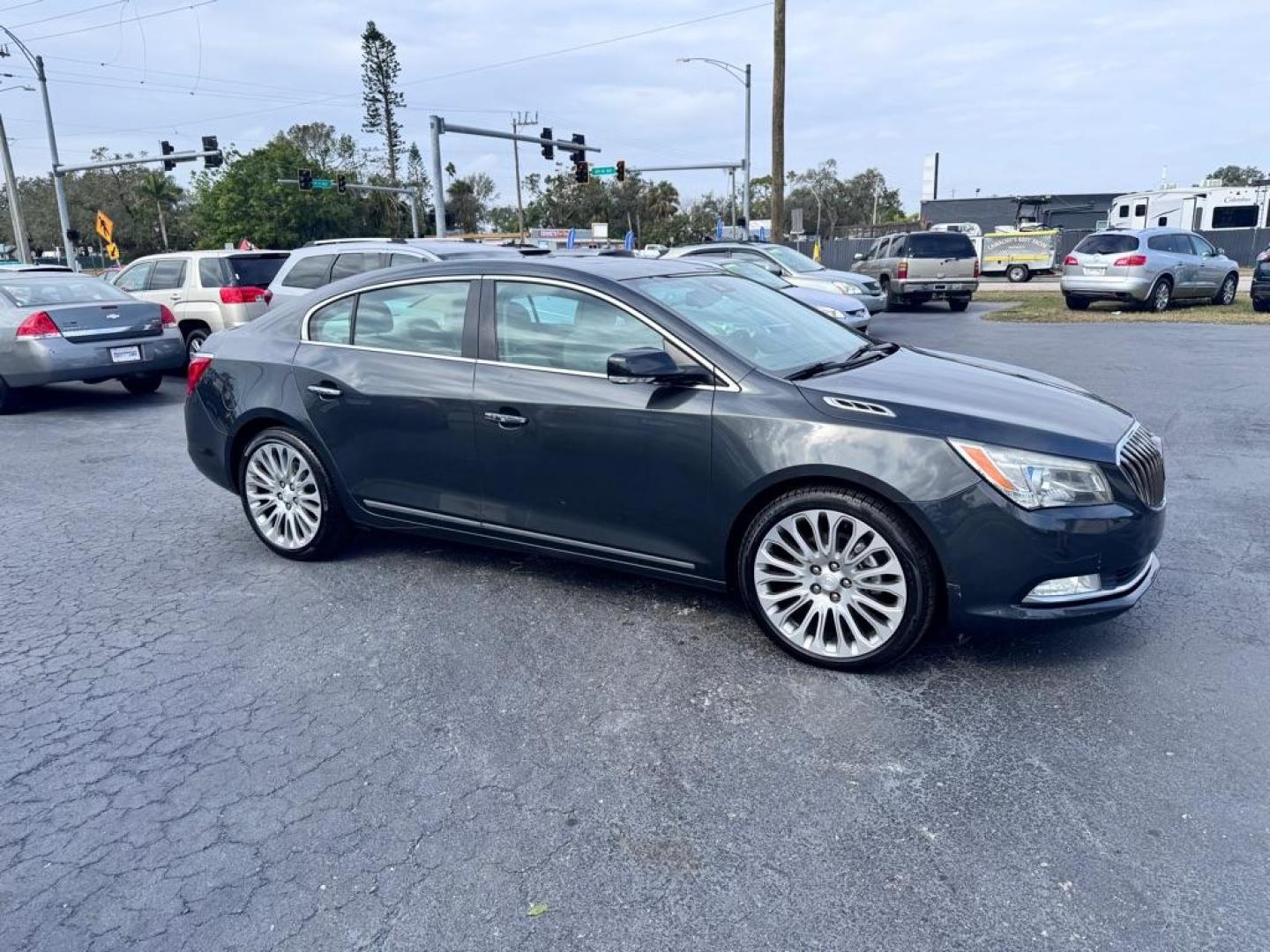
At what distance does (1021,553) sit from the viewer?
3.39 m

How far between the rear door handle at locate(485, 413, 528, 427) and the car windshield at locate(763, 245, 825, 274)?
1299 centimetres

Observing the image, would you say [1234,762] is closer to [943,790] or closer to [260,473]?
[943,790]

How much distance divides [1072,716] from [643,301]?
240cm

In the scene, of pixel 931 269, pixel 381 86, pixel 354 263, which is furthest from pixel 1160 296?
pixel 381 86

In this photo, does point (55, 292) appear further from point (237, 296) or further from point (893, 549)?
point (893, 549)

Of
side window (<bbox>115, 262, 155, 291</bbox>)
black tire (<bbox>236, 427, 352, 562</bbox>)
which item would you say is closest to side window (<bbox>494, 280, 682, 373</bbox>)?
black tire (<bbox>236, 427, 352, 562</bbox>)

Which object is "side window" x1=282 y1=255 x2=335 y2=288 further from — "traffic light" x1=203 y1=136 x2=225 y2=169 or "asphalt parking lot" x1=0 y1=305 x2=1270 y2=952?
"traffic light" x1=203 y1=136 x2=225 y2=169

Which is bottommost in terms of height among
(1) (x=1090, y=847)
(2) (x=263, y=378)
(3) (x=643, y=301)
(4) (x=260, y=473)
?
→ (1) (x=1090, y=847)

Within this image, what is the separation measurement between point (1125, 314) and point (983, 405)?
54.8 feet

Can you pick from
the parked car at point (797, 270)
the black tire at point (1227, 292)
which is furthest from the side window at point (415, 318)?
the black tire at point (1227, 292)

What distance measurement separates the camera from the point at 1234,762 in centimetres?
305

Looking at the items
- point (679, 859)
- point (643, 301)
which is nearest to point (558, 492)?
point (643, 301)

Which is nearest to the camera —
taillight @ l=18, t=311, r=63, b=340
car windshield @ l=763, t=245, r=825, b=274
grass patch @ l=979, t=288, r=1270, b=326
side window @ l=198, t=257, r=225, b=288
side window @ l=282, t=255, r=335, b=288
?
taillight @ l=18, t=311, r=63, b=340

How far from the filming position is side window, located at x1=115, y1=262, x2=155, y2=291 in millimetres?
13047
